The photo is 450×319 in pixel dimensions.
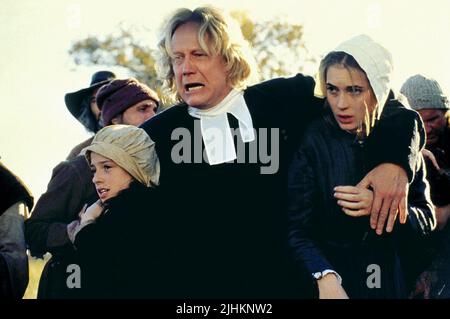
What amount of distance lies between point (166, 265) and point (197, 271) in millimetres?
124

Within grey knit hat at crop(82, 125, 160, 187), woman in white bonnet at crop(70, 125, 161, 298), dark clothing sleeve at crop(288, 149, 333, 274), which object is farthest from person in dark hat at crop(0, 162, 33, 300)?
dark clothing sleeve at crop(288, 149, 333, 274)

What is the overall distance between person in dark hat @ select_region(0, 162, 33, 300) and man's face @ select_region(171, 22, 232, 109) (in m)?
0.82

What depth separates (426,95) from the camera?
4.50m

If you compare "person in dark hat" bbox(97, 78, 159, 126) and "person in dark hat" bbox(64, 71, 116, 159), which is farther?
"person in dark hat" bbox(64, 71, 116, 159)

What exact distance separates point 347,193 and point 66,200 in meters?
1.19

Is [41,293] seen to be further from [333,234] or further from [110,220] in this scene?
[333,234]

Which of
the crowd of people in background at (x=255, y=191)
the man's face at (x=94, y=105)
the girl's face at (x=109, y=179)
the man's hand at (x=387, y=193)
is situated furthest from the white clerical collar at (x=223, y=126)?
the man's face at (x=94, y=105)

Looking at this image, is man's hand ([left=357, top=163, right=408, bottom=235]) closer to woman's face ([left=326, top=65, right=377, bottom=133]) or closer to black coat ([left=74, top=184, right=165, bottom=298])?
woman's face ([left=326, top=65, right=377, bottom=133])

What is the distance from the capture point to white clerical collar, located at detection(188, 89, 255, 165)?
4.19 metres

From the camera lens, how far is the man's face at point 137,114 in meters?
4.52

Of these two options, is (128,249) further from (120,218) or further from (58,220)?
(58,220)

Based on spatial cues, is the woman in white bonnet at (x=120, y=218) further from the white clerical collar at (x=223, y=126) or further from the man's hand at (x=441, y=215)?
the man's hand at (x=441, y=215)

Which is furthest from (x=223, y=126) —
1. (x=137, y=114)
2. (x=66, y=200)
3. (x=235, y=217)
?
(x=66, y=200)
